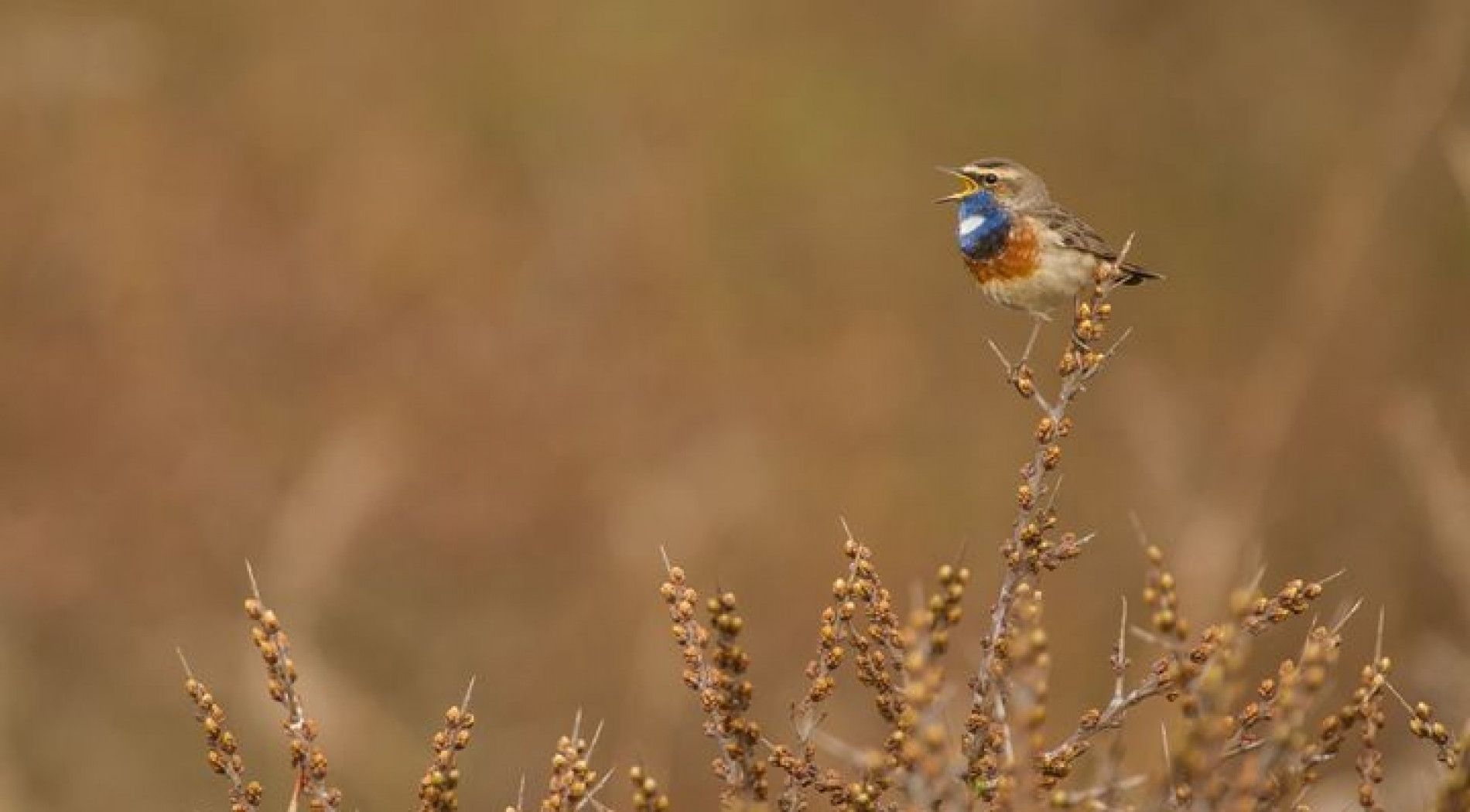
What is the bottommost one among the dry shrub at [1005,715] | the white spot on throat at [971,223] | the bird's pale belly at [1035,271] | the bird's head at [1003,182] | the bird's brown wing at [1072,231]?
the dry shrub at [1005,715]

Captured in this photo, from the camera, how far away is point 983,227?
5.09 meters

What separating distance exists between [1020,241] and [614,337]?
28.7 feet

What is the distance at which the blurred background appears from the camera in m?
11.2

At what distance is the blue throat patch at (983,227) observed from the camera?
5.04 m

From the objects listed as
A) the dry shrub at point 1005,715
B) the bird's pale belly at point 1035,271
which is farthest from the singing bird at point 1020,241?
the dry shrub at point 1005,715

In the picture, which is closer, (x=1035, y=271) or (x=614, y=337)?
(x=1035, y=271)

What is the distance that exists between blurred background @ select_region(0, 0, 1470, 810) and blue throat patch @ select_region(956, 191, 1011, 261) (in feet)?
16.4

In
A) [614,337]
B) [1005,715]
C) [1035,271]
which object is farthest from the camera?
[614,337]

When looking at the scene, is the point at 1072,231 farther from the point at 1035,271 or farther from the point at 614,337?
the point at 614,337

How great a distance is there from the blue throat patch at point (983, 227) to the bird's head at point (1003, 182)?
0.07 ft

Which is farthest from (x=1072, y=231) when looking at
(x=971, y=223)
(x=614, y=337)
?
(x=614, y=337)

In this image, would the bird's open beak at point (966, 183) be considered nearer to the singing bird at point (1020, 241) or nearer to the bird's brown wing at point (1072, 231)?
the singing bird at point (1020, 241)

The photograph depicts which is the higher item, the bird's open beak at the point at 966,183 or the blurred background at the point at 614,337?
the blurred background at the point at 614,337

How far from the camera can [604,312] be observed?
1365cm
